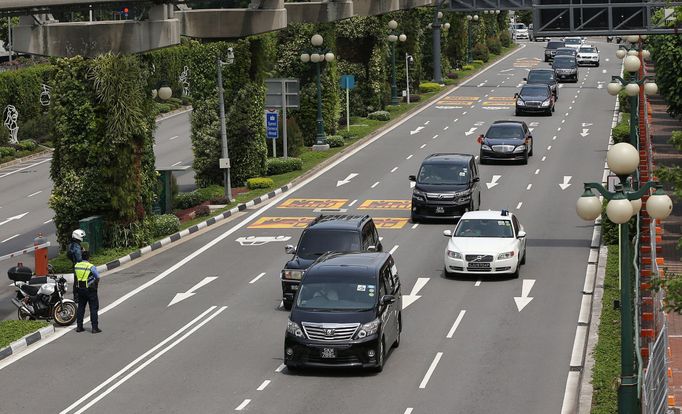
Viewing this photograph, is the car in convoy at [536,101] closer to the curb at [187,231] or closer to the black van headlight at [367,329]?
the curb at [187,231]

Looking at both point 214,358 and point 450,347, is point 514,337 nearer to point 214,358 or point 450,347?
point 450,347

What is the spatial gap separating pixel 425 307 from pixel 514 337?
3389 millimetres

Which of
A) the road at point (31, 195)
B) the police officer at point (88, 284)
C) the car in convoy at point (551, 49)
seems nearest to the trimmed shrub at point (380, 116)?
the road at point (31, 195)

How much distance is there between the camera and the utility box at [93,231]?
122 feet

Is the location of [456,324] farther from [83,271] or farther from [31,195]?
[31,195]

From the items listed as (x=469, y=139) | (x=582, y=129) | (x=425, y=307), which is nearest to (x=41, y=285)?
(x=425, y=307)

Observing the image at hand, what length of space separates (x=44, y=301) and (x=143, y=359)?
4195 millimetres

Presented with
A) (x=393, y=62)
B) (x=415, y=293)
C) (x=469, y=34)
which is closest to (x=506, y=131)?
(x=393, y=62)

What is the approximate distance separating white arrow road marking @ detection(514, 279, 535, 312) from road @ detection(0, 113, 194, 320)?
11.8m

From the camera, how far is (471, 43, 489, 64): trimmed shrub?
369 ft

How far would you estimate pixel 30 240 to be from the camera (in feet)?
147

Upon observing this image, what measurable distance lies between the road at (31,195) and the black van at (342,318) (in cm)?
952

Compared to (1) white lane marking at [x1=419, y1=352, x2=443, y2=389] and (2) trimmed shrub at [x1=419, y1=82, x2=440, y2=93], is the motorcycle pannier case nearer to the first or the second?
(1) white lane marking at [x1=419, y1=352, x2=443, y2=389]

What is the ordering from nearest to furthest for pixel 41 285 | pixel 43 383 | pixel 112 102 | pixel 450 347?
pixel 43 383 → pixel 450 347 → pixel 41 285 → pixel 112 102
